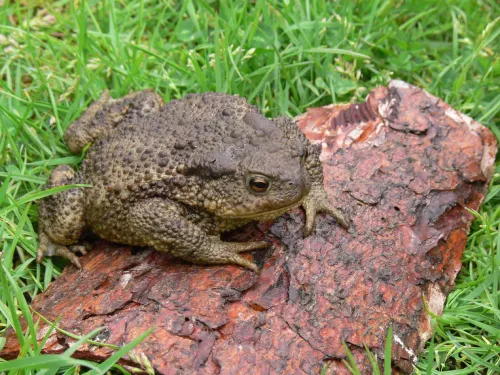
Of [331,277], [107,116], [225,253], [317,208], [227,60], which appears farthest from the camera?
[227,60]

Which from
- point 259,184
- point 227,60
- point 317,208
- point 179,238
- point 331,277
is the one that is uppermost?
point 227,60

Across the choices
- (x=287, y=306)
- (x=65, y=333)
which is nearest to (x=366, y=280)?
(x=287, y=306)

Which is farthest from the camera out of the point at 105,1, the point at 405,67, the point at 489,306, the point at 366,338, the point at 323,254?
the point at 105,1

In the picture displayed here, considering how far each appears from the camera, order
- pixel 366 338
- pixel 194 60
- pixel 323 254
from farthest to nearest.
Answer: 1. pixel 194 60
2. pixel 323 254
3. pixel 366 338

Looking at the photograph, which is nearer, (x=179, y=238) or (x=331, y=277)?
(x=331, y=277)

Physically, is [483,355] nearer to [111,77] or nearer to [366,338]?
[366,338]

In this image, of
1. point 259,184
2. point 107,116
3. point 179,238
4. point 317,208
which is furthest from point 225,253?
point 107,116

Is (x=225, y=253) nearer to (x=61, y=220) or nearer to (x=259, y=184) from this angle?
(x=259, y=184)

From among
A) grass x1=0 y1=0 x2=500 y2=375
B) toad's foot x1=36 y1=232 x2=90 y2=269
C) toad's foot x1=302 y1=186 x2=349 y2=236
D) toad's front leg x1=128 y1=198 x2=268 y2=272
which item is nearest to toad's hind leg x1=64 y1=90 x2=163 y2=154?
grass x1=0 y1=0 x2=500 y2=375

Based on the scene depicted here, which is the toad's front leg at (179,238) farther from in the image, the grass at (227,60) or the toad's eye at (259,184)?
the grass at (227,60)
